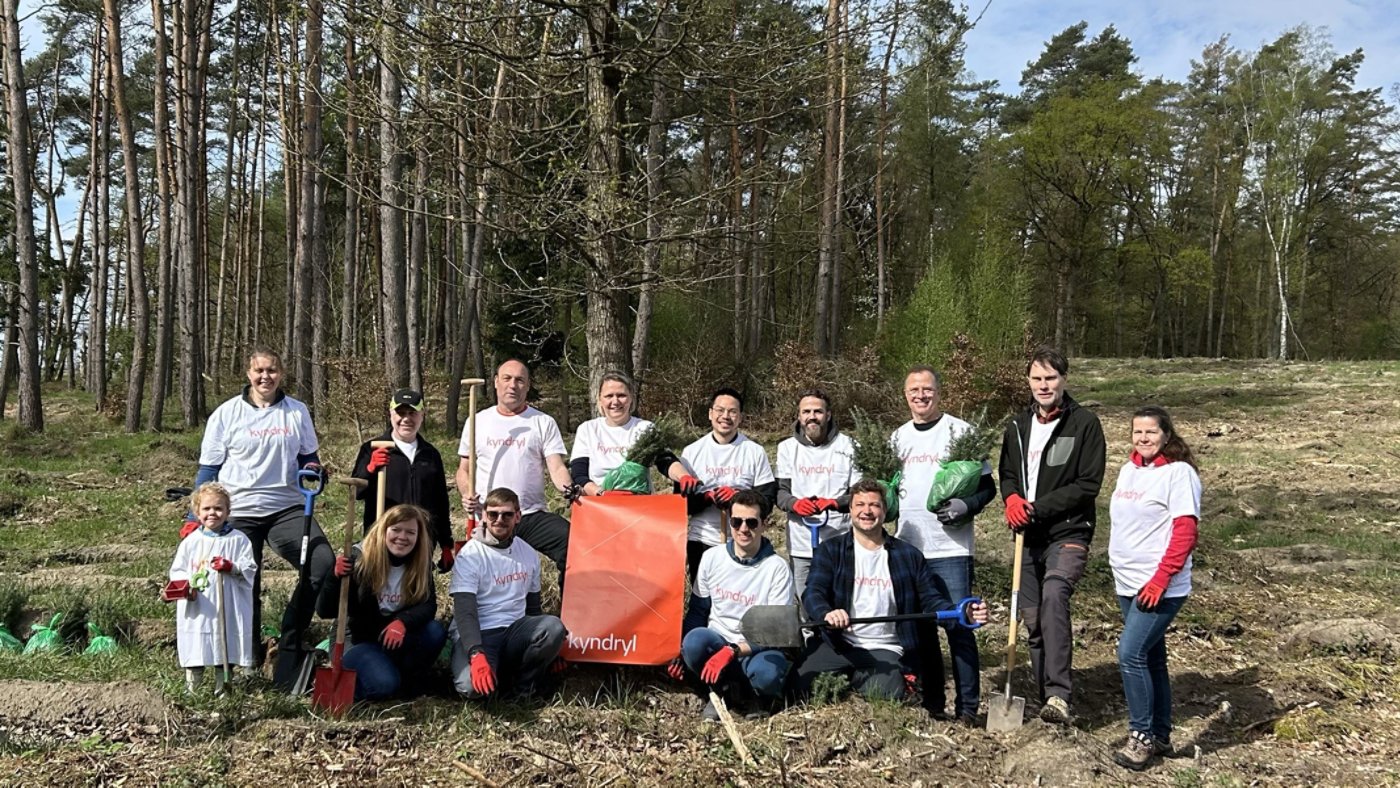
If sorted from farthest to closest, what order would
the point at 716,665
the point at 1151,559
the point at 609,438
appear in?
the point at 609,438 → the point at 716,665 → the point at 1151,559

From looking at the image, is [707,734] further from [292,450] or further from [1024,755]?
[292,450]

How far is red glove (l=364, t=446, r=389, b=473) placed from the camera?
17.5ft

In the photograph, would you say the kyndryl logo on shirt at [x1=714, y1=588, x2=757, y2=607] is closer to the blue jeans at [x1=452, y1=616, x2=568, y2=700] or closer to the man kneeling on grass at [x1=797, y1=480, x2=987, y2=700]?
the man kneeling on grass at [x1=797, y1=480, x2=987, y2=700]

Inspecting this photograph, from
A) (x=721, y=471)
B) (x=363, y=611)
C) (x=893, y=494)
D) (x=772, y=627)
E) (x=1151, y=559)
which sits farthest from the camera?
(x=721, y=471)

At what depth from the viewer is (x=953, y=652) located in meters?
5.04

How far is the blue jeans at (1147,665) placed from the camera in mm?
4301

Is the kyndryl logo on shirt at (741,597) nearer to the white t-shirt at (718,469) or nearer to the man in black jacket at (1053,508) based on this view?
the white t-shirt at (718,469)

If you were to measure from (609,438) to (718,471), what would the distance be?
0.73 m

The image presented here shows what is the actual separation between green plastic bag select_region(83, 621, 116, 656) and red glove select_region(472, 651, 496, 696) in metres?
2.21

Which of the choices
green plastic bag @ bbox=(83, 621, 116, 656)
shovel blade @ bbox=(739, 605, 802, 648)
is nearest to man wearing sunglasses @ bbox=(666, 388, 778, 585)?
shovel blade @ bbox=(739, 605, 802, 648)

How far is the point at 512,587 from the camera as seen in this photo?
5270mm

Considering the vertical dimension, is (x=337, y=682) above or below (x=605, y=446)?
below

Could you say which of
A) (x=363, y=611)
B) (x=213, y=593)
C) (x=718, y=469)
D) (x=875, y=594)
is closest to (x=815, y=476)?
(x=718, y=469)

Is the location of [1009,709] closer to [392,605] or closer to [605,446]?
[605,446]
